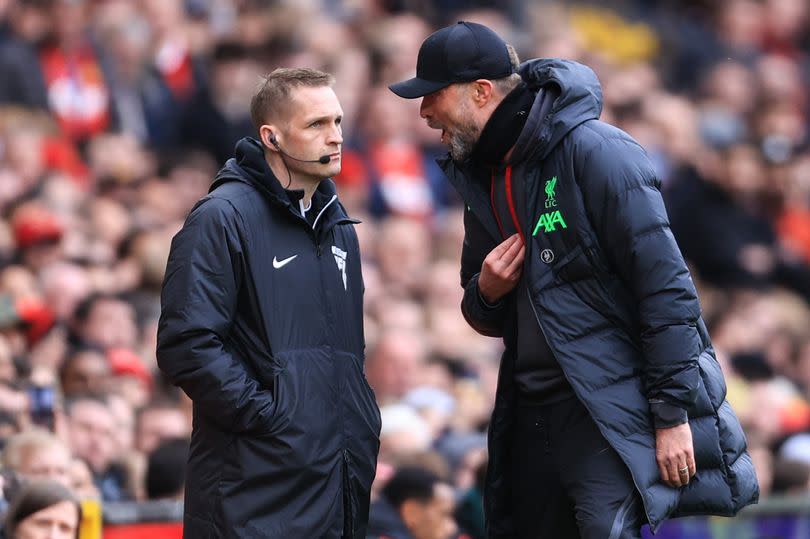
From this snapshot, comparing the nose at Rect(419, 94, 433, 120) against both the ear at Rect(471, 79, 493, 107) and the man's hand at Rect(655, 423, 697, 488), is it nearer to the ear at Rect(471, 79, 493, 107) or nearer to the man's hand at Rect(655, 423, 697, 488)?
the ear at Rect(471, 79, 493, 107)

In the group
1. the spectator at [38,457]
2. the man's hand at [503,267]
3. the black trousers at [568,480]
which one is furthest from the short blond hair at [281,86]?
the spectator at [38,457]

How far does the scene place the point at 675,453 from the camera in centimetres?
541

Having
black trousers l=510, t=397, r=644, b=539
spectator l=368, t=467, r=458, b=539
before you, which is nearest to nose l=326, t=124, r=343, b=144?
black trousers l=510, t=397, r=644, b=539

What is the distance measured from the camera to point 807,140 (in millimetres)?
15836

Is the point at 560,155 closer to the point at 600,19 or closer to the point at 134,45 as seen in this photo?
the point at 134,45

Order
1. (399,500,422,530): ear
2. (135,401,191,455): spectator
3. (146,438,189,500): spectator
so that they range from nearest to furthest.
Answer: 1. (146,438,189,500): spectator
2. (399,500,422,530): ear
3. (135,401,191,455): spectator

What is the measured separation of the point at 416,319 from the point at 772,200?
15.3 ft

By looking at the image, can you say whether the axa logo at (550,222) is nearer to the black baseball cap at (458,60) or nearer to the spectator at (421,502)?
the black baseball cap at (458,60)

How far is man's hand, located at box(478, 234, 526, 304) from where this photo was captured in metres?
5.66

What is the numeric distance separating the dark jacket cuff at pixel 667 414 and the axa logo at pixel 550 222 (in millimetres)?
648

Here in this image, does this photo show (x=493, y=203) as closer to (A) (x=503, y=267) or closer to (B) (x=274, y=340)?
(A) (x=503, y=267)

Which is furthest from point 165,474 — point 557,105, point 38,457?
point 557,105

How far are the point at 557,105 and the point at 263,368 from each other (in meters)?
1.30

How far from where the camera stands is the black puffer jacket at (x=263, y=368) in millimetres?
5301
